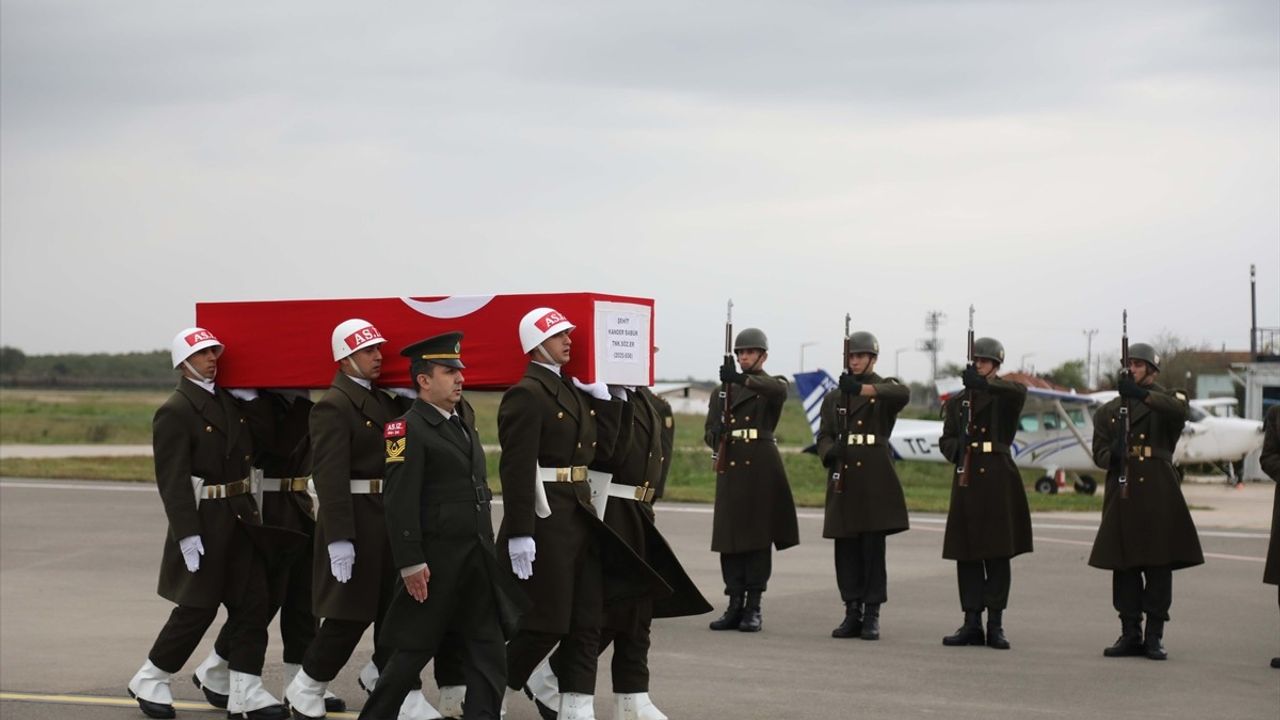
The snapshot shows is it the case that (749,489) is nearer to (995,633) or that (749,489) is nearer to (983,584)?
(983,584)

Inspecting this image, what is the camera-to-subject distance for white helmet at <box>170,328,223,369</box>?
7598 mm

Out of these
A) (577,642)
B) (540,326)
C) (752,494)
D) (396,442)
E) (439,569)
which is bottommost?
(577,642)

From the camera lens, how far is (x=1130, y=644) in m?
9.49

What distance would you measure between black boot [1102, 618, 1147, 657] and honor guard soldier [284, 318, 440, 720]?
476 centimetres

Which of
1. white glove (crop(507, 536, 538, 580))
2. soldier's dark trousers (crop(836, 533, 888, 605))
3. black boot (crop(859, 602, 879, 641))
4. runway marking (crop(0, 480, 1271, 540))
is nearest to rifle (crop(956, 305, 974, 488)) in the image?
soldier's dark trousers (crop(836, 533, 888, 605))

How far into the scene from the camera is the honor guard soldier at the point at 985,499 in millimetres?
9859

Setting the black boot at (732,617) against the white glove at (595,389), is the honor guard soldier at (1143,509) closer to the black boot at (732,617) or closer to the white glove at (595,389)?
the black boot at (732,617)

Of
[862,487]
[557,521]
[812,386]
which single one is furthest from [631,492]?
[812,386]

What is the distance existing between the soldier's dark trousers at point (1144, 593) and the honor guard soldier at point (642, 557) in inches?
142

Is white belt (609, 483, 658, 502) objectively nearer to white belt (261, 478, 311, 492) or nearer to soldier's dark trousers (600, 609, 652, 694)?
soldier's dark trousers (600, 609, 652, 694)

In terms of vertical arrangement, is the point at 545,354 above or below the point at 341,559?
above

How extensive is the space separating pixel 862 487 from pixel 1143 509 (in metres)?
1.89

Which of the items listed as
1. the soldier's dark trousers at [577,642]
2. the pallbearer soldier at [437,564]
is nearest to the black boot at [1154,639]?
the soldier's dark trousers at [577,642]

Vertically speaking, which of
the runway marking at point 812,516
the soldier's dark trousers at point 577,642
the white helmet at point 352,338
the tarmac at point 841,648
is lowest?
the runway marking at point 812,516
